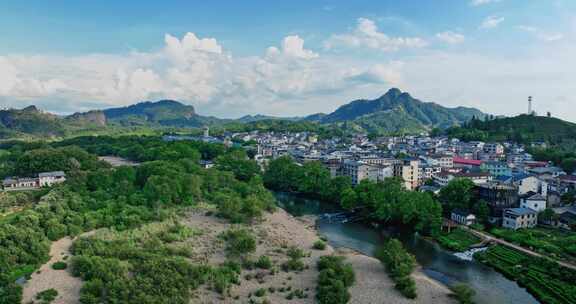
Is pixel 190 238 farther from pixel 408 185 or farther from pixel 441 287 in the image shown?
pixel 408 185

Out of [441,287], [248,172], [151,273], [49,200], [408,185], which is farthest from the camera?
[248,172]

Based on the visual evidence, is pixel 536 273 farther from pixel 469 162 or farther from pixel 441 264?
pixel 469 162

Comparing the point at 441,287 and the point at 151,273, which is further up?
the point at 151,273

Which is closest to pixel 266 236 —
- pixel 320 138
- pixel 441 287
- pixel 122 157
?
pixel 441 287

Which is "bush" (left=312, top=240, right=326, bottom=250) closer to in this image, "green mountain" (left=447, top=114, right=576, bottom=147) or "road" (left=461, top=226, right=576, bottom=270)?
"road" (left=461, top=226, right=576, bottom=270)

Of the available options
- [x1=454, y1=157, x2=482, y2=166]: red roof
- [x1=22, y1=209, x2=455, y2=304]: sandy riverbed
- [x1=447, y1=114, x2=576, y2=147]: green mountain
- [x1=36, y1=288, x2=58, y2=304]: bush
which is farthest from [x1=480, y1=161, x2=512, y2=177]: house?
[x1=36, y1=288, x2=58, y2=304]: bush

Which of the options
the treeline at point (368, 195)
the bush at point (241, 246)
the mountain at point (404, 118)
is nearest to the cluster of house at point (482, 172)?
the treeline at point (368, 195)

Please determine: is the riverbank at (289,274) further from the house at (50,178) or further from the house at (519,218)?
the house at (50,178)
